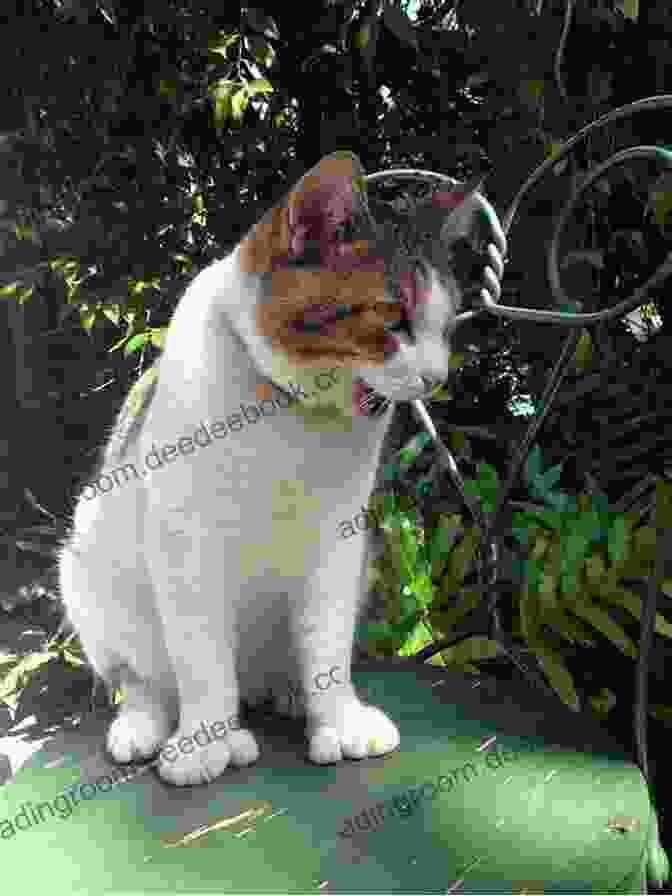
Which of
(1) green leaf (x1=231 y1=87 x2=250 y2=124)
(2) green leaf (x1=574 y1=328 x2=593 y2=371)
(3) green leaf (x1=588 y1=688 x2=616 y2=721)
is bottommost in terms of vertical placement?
(3) green leaf (x1=588 y1=688 x2=616 y2=721)

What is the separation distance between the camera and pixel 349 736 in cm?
101

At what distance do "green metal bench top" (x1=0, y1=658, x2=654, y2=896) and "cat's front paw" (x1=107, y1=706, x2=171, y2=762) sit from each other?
0.7 inches

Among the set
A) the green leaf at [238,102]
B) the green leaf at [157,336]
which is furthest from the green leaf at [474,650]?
the green leaf at [238,102]

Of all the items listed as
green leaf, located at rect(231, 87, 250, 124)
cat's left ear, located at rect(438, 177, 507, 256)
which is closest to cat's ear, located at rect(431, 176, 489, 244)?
cat's left ear, located at rect(438, 177, 507, 256)

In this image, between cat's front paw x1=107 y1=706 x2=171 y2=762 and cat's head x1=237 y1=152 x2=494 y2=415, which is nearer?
cat's head x1=237 y1=152 x2=494 y2=415

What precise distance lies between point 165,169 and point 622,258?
1.02 m

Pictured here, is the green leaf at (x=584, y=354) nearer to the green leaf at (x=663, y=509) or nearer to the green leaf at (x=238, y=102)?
the green leaf at (x=663, y=509)

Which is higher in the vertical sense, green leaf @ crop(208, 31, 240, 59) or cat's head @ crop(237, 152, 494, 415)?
green leaf @ crop(208, 31, 240, 59)

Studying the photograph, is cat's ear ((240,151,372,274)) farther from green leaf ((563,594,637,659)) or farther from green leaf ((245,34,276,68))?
green leaf ((245,34,276,68))

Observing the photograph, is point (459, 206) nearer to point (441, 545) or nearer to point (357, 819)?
point (357, 819)

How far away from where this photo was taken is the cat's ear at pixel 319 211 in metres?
0.74

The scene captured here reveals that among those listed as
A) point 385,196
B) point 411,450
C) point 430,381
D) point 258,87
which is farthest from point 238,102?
point 430,381

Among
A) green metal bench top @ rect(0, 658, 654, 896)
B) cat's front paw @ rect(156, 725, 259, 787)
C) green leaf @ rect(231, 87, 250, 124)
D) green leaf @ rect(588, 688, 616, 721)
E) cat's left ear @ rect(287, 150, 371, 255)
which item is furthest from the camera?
green leaf @ rect(231, 87, 250, 124)

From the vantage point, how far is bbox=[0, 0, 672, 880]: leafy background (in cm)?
155
